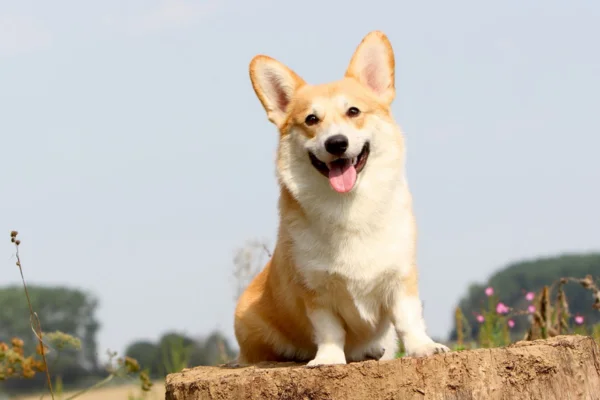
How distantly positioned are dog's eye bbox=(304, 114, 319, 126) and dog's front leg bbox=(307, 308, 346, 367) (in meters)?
0.95

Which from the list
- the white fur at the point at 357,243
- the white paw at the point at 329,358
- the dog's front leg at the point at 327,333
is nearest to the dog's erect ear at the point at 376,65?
the white fur at the point at 357,243

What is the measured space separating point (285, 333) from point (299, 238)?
706 mm

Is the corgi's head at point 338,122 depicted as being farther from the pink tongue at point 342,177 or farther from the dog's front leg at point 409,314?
the dog's front leg at point 409,314

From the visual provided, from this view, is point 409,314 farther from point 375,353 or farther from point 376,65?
point 376,65

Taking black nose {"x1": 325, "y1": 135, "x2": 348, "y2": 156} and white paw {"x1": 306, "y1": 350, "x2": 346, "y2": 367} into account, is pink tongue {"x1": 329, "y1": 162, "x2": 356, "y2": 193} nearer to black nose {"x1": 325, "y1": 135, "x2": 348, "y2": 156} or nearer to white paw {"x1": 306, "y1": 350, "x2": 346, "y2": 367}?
black nose {"x1": 325, "y1": 135, "x2": 348, "y2": 156}

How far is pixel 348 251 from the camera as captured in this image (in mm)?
3977

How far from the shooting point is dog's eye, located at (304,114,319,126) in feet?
13.1

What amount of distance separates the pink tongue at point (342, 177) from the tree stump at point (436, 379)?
2.86ft

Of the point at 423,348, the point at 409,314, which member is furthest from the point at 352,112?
the point at 423,348

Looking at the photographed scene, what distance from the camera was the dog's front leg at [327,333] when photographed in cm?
400

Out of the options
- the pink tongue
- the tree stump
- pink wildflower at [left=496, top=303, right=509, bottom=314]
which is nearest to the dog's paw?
the tree stump

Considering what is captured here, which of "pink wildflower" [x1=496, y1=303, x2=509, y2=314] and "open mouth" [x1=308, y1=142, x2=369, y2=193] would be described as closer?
"open mouth" [x1=308, y1=142, x2=369, y2=193]

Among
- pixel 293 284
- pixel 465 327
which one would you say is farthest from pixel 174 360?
pixel 293 284

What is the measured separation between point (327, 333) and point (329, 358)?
136 millimetres
